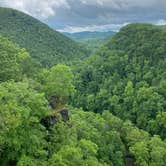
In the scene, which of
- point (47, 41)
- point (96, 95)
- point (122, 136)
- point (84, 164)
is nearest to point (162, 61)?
point (96, 95)

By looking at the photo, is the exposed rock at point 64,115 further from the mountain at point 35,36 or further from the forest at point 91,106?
the mountain at point 35,36

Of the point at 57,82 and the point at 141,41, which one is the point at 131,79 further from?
the point at 57,82

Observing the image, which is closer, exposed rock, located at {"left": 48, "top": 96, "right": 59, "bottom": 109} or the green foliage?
exposed rock, located at {"left": 48, "top": 96, "right": 59, "bottom": 109}

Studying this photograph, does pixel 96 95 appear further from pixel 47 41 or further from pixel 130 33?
pixel 47 41

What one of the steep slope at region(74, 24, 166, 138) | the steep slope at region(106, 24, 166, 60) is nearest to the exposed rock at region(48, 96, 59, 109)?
the steep slope at region(74, 24, 166, 138)

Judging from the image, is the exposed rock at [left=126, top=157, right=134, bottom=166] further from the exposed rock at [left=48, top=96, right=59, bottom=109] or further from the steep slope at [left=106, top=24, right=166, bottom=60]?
the steep slope at [left=106, top=24, right=166, bottom=60]

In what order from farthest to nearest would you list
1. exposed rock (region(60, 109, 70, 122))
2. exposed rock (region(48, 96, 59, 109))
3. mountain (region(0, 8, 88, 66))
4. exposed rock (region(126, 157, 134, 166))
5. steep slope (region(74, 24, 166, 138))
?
mountain (region(0, 8, 88, 66)) → steep slope (region(74, 24, 166, 138)) → exposed rock (region(126, 157, 134, 166)) → exposed rock (region(48, 96, 59, 109)) → exposed rock (region(60, 109, 70, 122))

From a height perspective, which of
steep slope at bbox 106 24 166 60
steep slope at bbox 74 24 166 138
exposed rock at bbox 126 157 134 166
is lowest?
exposed rock at bbox 126 157 134 166
